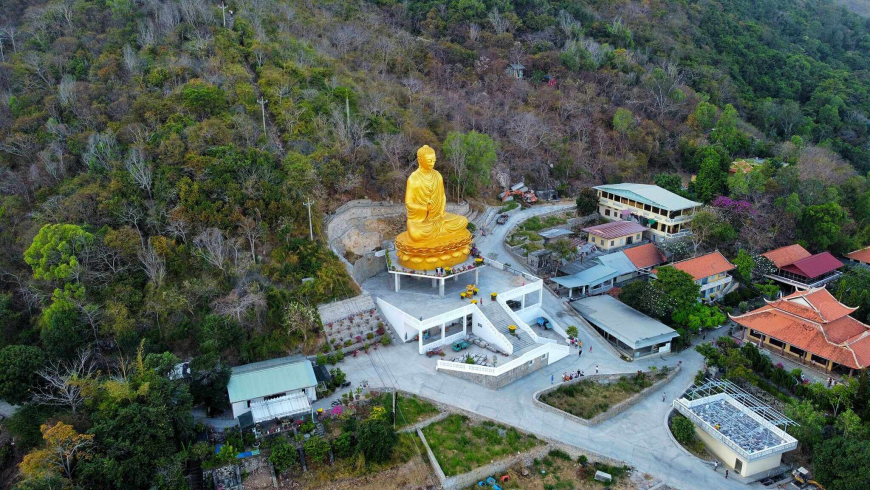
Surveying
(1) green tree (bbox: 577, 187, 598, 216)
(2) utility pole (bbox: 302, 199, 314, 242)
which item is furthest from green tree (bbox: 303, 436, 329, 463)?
(1) green tree (bbox: 577, 187, 598, 216)

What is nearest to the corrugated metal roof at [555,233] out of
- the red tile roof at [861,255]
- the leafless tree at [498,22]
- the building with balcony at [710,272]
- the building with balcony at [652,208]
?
the building with balcony at [652,208]

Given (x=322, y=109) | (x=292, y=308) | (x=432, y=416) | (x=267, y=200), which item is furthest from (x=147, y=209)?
(x=432, y=416)

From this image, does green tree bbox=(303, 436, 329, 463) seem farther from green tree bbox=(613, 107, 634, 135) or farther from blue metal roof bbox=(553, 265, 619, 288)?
green tree bbox=(613, 107, 634, 135)

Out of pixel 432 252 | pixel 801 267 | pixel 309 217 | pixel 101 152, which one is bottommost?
pixel 801 267

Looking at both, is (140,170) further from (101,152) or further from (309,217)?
(309,217)

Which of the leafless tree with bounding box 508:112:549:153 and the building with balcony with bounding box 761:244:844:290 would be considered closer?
the building with balcony with bounding box 761:244:844:290

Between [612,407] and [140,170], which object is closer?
[612,407]

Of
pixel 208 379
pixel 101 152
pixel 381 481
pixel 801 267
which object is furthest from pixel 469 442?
pixel 801 267
